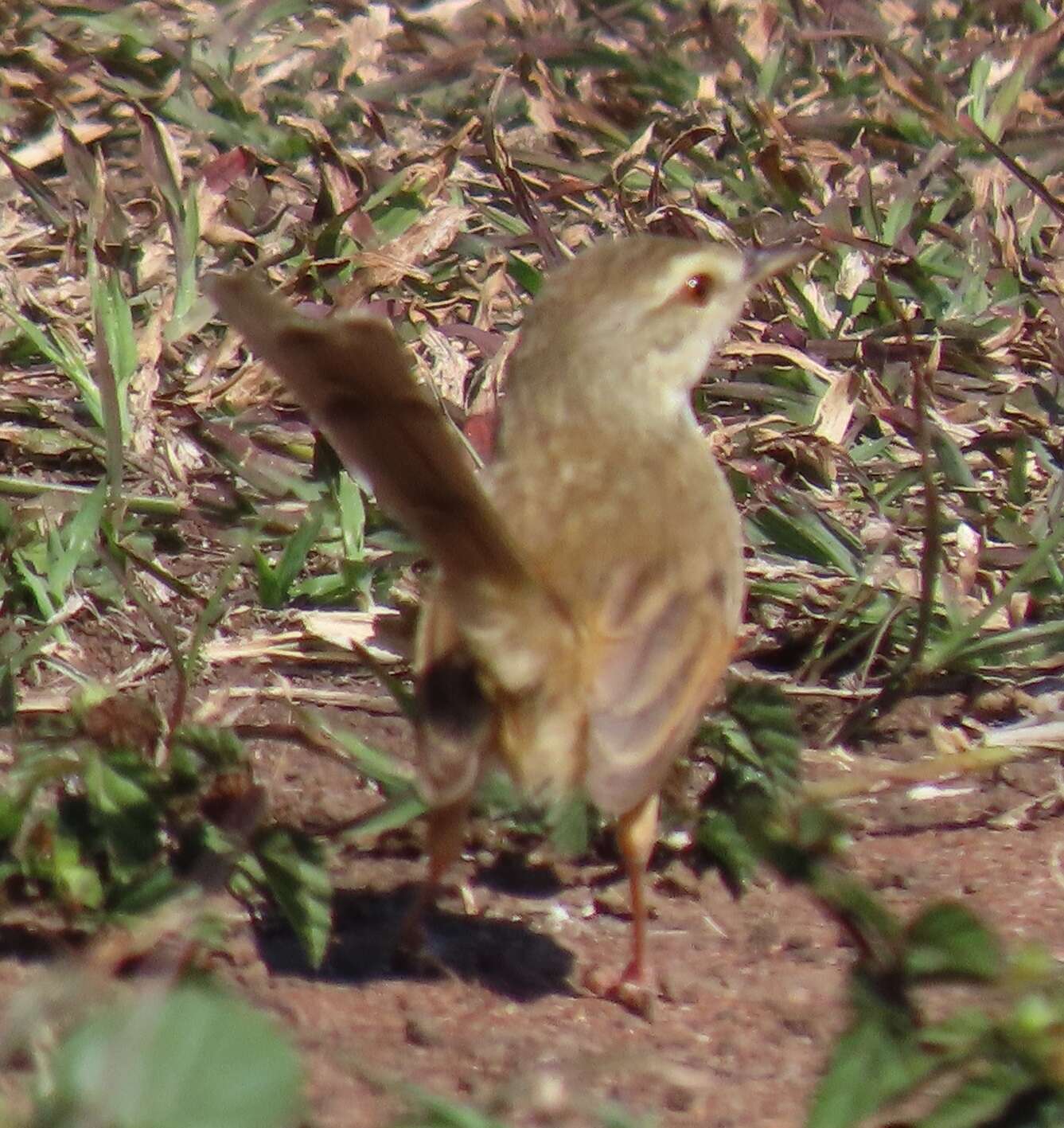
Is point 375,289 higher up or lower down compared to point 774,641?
higher up

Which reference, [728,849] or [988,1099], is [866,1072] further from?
[728,849]

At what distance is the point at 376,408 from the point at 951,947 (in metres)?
1.29

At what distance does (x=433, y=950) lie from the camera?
13.6 ft

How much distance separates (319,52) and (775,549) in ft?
9.37

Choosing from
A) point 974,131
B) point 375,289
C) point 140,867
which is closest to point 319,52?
point 375,289

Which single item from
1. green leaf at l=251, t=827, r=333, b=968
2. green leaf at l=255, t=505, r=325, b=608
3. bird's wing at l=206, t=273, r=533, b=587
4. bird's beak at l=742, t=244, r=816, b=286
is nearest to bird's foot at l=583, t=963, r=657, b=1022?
green leaf at l=251, t=827, r=333, b=968

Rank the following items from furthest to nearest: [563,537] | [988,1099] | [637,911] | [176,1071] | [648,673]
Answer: [637,911]
[563,537]
[648,673]
[988,1099]
[176,1071]

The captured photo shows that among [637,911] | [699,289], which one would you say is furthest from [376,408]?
[699,289]

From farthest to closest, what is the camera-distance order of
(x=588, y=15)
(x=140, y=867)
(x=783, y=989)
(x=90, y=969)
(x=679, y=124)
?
(x=588, y=15) → (x=679, y=124) → (x=783, y=989) → (x=140, y=867) → (x=90, y=969)

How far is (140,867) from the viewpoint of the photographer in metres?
3.56

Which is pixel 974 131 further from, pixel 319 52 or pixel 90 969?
pixel 90 969

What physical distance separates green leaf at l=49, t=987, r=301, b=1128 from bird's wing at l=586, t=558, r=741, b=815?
157 cm

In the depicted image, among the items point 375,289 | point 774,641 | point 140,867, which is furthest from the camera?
point 375,289

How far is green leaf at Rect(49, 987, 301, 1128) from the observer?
1.96 metres
